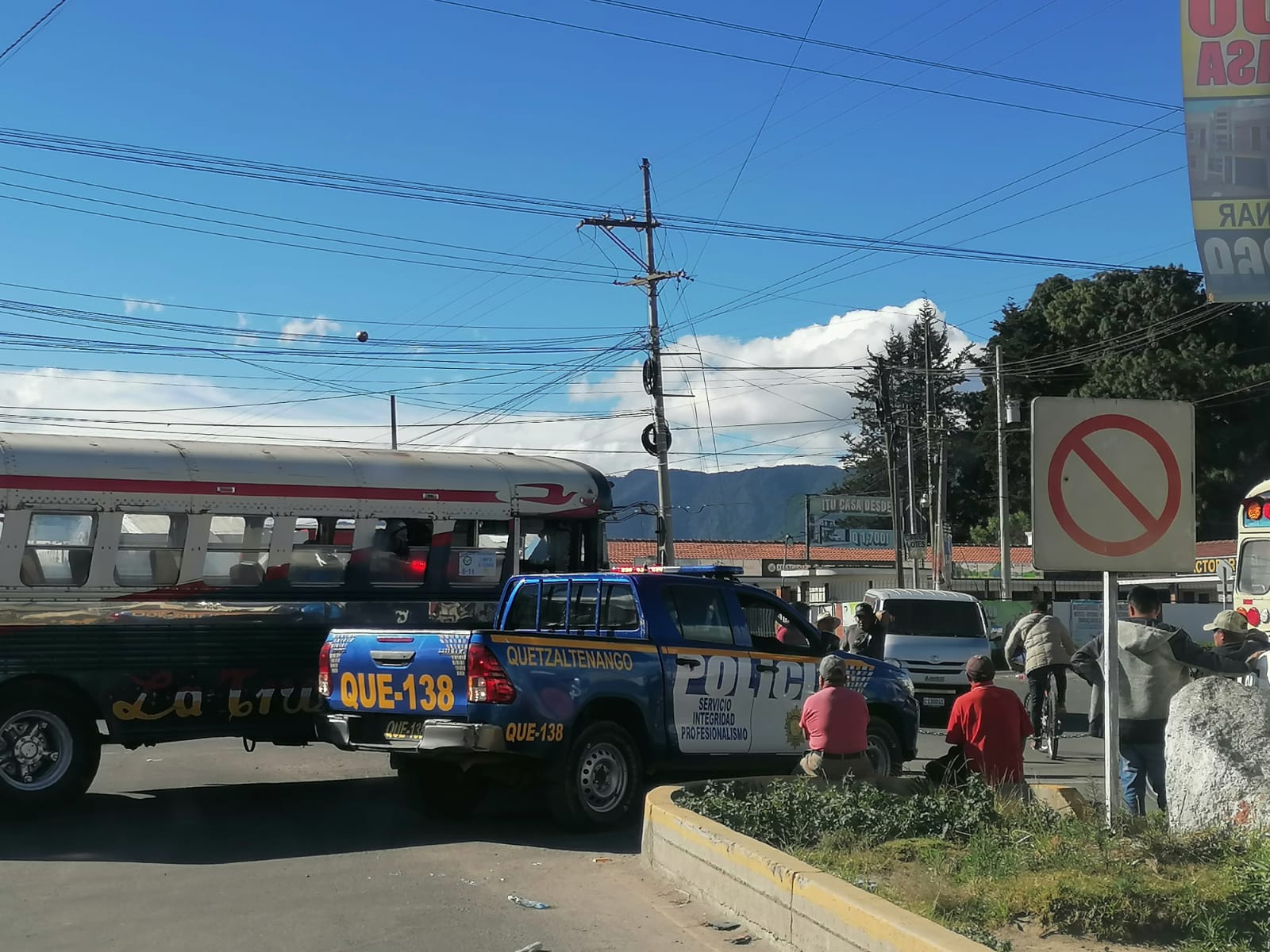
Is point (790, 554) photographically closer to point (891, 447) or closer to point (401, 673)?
point (891, 447)

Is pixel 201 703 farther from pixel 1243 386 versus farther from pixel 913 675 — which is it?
pixel 1243 386

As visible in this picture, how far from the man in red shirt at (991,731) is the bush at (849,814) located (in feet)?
1.60

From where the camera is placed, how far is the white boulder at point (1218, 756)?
7.01m

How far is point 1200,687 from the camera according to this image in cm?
737

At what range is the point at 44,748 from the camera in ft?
35.7

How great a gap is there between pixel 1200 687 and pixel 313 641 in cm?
797

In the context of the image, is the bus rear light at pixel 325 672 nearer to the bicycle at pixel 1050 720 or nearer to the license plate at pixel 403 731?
the license plate at pixel 403 731

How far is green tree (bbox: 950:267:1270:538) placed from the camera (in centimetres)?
5600

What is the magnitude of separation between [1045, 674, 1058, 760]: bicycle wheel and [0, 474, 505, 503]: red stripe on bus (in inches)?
266

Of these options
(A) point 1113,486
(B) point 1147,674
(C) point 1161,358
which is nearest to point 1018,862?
(A) point 1113,486

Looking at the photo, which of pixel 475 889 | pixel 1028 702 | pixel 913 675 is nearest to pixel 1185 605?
pixel 913 675

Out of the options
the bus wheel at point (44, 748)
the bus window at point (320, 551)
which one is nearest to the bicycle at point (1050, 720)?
the bus window at point (320, 551)

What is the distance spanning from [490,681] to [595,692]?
923mm

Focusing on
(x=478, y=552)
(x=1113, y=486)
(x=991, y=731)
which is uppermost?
(x=1113, y=486)
